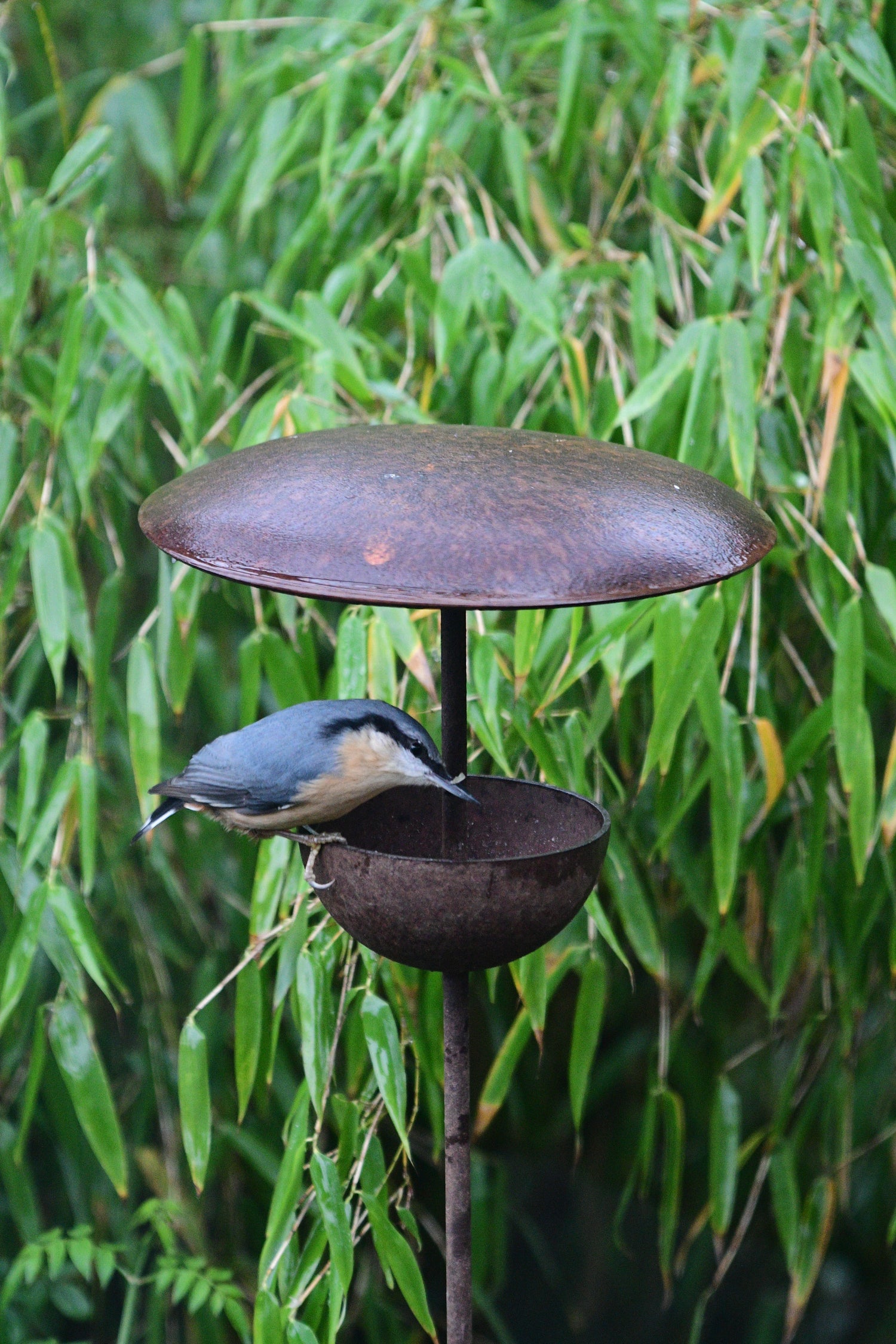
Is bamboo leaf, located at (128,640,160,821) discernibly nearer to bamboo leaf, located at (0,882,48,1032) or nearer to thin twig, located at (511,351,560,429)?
bamboo leaf, located at (0,882,48,1032)

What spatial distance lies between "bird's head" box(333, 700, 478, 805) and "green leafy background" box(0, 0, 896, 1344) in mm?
220

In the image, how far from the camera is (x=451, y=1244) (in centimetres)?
103

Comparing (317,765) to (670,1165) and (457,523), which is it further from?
(670,1165)

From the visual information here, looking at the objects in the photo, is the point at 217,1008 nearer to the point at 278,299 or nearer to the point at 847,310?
the point at 278,299

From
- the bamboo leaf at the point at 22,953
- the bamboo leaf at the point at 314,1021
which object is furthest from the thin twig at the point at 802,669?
the bamboo leaf at the point at 22,953

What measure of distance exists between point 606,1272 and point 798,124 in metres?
2.21

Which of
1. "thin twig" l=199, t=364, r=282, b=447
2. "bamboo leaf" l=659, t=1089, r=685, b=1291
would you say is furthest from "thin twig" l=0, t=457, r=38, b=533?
"bamboo leaf" l=659, t=1089, r=685, b=1291

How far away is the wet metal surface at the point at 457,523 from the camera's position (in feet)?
2.44

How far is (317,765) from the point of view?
96cm

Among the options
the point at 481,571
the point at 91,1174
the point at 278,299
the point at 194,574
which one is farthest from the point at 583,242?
the point at 91,1174

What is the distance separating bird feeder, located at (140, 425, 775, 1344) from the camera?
754 millimetres

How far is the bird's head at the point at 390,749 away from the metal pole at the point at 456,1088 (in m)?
0.03

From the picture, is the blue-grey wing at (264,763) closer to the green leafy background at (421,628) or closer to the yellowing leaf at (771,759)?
the green leafy background at (421,628)

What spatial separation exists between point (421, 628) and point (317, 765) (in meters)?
0.38
